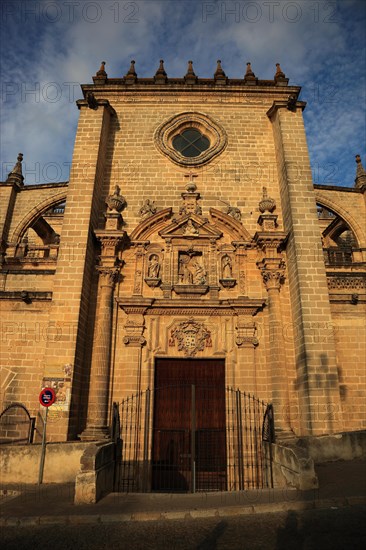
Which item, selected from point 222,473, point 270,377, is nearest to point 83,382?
point 222,473

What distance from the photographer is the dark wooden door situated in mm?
9328

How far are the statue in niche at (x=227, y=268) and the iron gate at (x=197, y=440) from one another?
3206 mm

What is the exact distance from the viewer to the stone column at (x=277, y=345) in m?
9.50

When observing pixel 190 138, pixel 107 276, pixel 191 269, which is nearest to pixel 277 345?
pixel 191 269

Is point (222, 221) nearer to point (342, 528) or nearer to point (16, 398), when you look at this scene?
point (16, 398)

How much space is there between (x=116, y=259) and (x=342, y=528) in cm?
823

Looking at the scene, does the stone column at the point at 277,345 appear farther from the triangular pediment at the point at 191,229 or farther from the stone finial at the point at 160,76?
the stone finial at the point at 160,76

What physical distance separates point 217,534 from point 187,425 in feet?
17.1

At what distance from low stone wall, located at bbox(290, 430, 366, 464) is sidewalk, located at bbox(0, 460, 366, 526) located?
90 cm

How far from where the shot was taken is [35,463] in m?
7.67

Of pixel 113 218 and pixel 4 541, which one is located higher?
pixel 113 218

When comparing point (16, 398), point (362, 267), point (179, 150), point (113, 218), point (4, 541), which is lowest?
point (4, 541)

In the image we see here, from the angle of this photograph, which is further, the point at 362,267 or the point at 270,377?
the point at 362,267

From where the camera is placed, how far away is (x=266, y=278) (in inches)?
425
